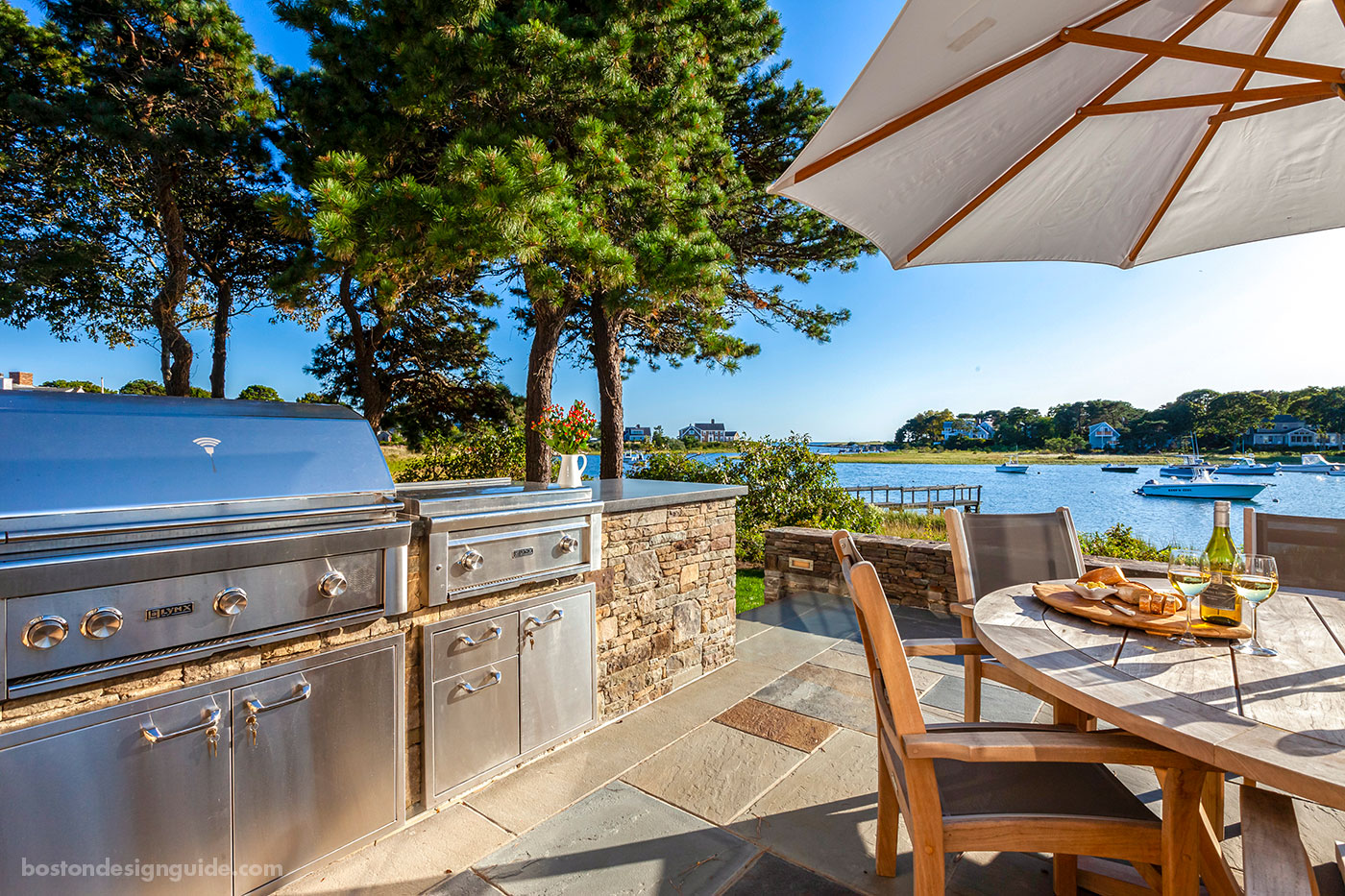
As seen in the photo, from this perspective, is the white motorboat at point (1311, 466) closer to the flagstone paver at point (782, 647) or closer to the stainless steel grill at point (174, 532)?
the flagstone paver at point (782, 647)

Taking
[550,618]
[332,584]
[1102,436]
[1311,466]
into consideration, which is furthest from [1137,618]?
[1102,436]

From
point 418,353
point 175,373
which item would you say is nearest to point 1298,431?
point 418,353

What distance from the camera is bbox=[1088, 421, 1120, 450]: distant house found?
13.4 metres

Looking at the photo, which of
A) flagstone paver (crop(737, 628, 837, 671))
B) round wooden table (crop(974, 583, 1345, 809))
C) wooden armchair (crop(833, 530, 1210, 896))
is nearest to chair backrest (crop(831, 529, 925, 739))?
wooden armchair (crop(833, 530, 1210, 896))

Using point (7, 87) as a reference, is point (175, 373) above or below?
below

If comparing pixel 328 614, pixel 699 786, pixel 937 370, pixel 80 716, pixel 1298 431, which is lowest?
pixel 699 786

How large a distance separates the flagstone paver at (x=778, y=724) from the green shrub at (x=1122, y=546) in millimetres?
Answer: 3697

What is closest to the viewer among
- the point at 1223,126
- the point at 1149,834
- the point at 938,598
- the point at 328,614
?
the point at 1149,834

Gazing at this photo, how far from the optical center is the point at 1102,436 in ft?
44.6

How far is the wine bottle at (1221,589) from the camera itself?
1.38 metres

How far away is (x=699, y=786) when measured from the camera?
6.86 ft

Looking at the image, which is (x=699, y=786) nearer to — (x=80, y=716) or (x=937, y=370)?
(x=80, y=716)

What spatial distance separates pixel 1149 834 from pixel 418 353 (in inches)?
318

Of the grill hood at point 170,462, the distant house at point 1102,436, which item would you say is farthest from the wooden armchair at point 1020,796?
the distant house at point 1102,436
